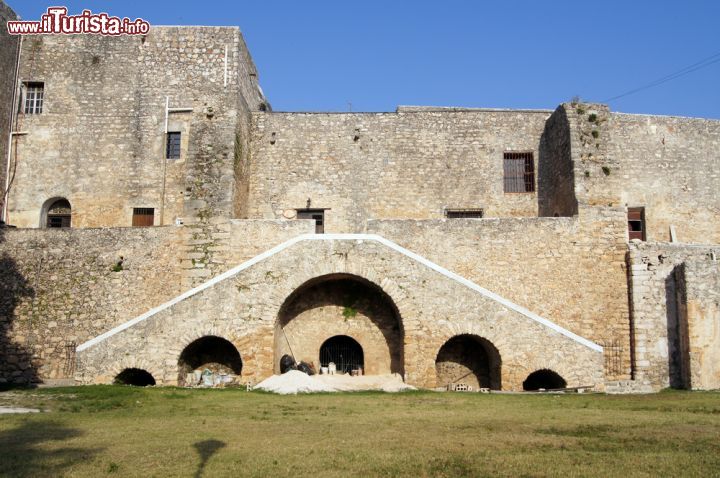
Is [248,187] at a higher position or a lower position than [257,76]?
lower

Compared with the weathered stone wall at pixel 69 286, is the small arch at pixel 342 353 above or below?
below

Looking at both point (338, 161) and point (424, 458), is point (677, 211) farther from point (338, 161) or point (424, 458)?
point (424, 458)

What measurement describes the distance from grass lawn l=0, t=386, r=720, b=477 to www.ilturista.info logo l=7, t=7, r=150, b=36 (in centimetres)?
1509

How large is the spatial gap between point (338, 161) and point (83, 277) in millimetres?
10314

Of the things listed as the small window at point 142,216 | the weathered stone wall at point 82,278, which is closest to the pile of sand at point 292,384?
the weathered stone wall at point 82,278

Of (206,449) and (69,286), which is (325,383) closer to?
(206,449)

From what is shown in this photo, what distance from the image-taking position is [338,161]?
26750 mm

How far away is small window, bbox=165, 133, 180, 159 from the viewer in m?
25.6

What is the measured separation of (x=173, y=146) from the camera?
25641mm

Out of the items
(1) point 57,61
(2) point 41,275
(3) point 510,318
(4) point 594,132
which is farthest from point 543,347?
(1) point 57,61

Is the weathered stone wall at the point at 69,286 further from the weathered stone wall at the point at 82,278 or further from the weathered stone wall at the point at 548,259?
the weathered stone wall at the point at 548,259

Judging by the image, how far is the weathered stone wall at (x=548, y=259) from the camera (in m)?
22.5

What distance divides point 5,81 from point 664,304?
977 inches

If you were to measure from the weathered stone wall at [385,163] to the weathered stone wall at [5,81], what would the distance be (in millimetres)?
9207
